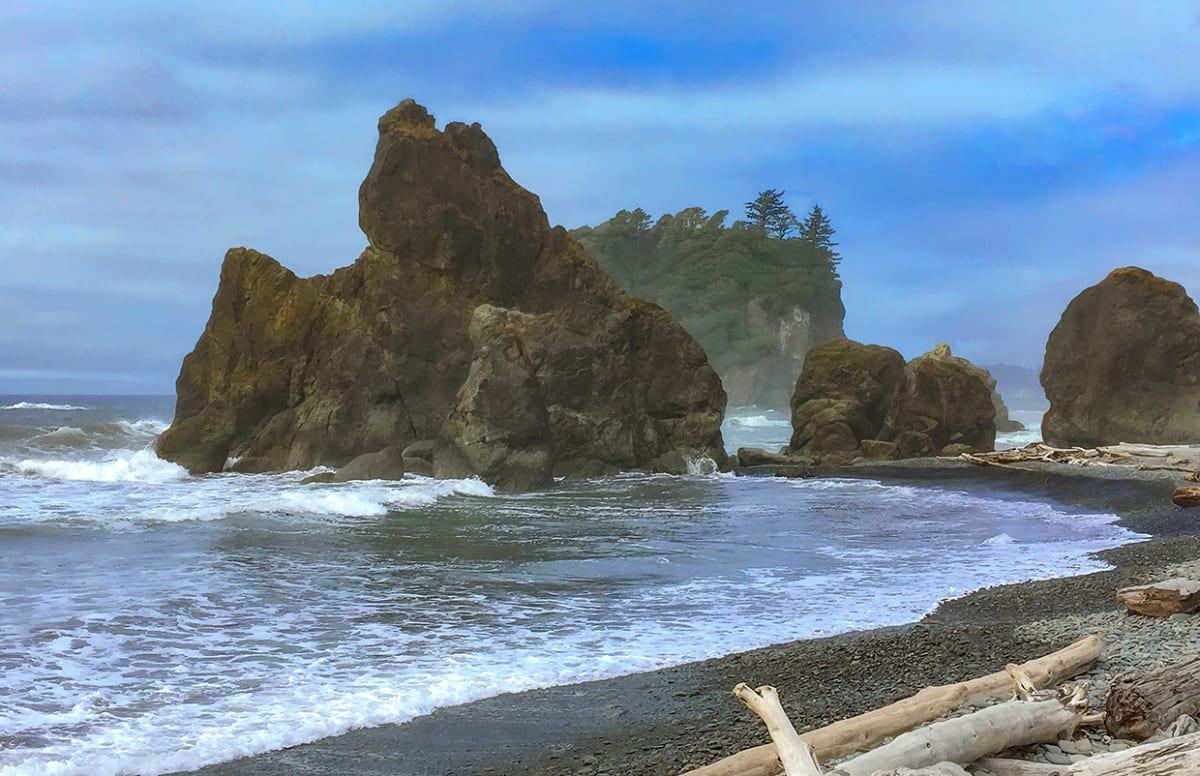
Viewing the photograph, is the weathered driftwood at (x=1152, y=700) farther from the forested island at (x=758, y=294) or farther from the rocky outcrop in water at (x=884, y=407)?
the forested island at (x=758, y=294)

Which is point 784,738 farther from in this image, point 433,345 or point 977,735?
point 433,345

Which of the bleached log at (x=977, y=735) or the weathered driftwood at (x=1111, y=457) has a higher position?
the weathered driftwood at (x=1111, y=457)

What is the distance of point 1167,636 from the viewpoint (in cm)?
777

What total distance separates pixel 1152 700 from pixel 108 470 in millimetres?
29249

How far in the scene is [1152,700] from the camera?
17.3 ft

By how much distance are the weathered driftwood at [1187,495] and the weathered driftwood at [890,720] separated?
49.7 feet

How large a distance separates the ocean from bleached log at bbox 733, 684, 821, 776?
2.93 meters

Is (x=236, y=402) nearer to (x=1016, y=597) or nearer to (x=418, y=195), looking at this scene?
(x=418, y=195)

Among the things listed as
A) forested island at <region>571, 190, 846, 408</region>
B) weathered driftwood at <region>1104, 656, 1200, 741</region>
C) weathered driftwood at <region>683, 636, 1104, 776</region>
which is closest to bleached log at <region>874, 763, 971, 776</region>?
weathered driftwood at <region>683, 636, 1104, 776</region>

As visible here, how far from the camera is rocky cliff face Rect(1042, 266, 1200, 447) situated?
35.9 meters

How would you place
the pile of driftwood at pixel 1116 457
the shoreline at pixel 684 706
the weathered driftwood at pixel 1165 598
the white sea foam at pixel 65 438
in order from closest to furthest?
the shoreline at pixel 684 706 < the weathered driftwood at pixel 1165 598 < the pile of driftwood at pixel 1116 457 < the white sea foam at pixel 65 438

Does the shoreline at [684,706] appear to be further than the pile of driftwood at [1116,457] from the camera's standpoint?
No

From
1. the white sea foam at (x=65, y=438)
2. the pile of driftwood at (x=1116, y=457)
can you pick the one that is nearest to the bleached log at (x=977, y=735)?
the pile of driftwood at (x=1116, y=457)

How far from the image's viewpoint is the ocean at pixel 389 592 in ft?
22.9
